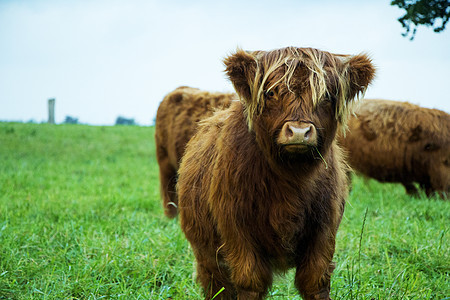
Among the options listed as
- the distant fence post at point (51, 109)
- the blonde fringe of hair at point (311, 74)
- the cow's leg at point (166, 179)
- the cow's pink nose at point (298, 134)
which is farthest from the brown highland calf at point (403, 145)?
the distant fence post at point (51, 109)

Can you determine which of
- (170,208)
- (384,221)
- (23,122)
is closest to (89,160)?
(170,208)

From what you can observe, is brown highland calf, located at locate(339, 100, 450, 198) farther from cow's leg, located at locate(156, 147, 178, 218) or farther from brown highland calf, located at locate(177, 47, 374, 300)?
brown highland calf, located at locate(177, 47, 374, 300)

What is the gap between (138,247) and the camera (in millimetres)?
3867

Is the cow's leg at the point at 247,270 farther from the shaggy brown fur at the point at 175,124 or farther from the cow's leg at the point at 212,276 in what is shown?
the shaggy brown fur at the point at 175,124

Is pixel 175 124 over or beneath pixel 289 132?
beneath

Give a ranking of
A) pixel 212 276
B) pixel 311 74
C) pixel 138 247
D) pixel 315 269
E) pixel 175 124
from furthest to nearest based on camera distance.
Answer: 1. pixel 175 124
2. pixel 138 247
3. pixel 212 276
4. pixel 315 269
5. pixel 311 74

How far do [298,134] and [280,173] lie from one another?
333 millimetres

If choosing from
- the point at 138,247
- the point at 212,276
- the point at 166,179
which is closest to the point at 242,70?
the point at 212,276

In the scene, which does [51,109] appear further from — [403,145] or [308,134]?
[308,134]

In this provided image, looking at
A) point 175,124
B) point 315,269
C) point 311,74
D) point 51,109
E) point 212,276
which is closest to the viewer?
point 311,74

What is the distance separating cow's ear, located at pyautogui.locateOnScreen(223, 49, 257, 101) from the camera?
7.29 ft

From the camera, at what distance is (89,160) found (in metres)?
11.4

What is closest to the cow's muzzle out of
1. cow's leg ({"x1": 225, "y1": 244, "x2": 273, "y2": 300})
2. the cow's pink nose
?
the cow's pink nose

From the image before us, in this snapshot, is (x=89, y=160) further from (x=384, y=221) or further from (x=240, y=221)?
(x=240, y=221)
